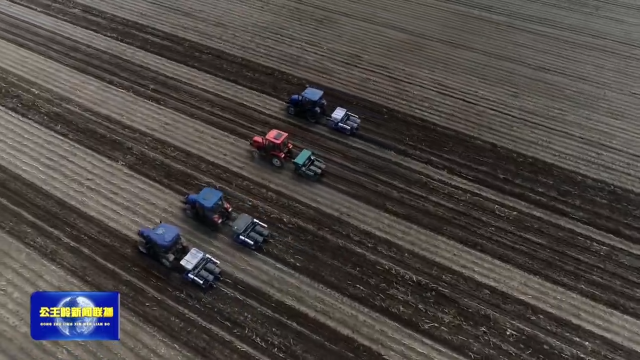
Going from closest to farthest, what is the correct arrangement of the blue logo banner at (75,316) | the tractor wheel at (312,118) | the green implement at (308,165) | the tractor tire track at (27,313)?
the tractor tire track at (27,313) < the blue logo banner at (75,316) < the green implement at (308,165) < the tractor wheel at (312,118)

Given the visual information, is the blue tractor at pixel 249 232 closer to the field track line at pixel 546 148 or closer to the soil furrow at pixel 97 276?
the soil furrow at pixel 97 276

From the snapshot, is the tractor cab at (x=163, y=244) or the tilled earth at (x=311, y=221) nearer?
the tilled earth at (x=311, y=221)

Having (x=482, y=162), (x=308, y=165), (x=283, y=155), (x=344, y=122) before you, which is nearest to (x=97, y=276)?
(x=283, y=155)

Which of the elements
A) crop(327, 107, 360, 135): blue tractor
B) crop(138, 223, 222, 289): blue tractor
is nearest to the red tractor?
crop(327, 107, 360, 135): blue tractor

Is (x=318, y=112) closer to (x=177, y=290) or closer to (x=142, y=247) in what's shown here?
(x=142, y=247)

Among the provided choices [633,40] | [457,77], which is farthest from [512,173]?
[633,40]

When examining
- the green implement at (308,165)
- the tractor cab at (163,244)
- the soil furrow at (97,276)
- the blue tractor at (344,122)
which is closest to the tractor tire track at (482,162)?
the blue tractor at (344,122)

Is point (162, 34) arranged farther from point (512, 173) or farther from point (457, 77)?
point (512, 173)
